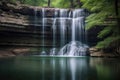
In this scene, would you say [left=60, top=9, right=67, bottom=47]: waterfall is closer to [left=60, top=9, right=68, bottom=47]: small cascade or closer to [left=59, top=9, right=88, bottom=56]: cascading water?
[left=60, top=9, right=68, bottom=47]: small cascade

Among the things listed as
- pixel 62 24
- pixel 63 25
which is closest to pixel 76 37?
pixel 63 25

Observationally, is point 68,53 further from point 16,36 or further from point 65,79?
point 65,79

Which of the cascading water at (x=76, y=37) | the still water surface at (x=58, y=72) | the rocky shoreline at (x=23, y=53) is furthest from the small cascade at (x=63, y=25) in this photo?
the still water surface at (x=58, y=72)

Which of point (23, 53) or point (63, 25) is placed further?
point (63, 25)

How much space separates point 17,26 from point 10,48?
3248mm

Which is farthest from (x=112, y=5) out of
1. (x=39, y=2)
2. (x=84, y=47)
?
(x=39, y=2)

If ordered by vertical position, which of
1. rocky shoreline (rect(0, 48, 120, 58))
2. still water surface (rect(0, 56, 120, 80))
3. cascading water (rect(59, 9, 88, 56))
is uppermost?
cascading water (rect(59, 9, 88, 56))

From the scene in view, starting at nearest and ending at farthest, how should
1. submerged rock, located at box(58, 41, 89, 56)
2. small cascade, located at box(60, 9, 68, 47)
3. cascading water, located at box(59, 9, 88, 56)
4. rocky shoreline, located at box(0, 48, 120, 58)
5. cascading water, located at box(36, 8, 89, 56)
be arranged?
rocky shoreline, located at box(0, 48, 120, 58), submerged rock, located at box(58, 41, 89, 56), cascading water, located at box(59, 9, 88, 56), cascading water, located at box(36, 8, 89, 56), small cascade, located at box(60, 9, 68, 47)

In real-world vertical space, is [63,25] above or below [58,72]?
above

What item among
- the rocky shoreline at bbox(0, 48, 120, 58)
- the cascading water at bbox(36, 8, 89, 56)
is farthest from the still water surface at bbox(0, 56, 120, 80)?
the cascading water at bbox(36, 8, 89, 56)

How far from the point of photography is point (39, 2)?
160 ft

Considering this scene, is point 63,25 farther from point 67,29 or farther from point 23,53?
point 23,53

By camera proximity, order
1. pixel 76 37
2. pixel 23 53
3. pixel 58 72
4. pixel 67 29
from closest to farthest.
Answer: pixel 58 72, pixel 23 53, pixel 76 37, pixel 67 29

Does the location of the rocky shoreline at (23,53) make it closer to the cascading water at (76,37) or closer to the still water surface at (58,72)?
the cascading water at (76,37)
